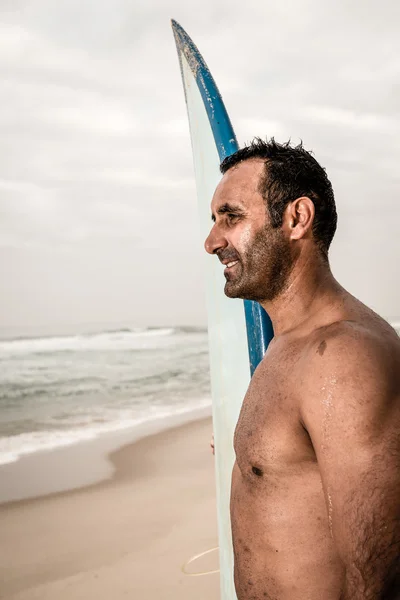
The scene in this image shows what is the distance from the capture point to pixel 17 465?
6.72m

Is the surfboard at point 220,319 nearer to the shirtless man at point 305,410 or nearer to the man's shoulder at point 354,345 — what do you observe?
the shirtless man at point 305,410

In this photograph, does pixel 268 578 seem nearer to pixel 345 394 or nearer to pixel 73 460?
pixel 345 394

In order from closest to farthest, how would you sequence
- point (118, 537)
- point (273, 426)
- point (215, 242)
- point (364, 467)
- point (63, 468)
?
point (364, 467)
point (273, 426)
point (215, 242)
point (118, 537)
point (63, 468)

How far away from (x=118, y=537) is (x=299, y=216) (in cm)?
394

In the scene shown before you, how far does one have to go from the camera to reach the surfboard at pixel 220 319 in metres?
2.61

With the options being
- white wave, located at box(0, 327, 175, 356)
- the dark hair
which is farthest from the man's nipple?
white wave, located at box(0, 327, 175, 356)

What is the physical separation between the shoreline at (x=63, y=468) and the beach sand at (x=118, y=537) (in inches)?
4.7

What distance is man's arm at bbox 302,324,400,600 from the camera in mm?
1015

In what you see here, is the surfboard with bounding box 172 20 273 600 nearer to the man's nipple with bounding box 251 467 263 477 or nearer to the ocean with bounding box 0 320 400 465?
the man's nipple with bounding box 251 467 263 477

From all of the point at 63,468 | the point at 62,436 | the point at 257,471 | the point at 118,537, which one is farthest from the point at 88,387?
the point at 257,471

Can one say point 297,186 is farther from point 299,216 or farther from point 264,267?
point 264,267

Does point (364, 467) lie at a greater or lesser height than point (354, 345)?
lesser

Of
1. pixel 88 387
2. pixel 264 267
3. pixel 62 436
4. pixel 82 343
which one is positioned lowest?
pixel 82 343

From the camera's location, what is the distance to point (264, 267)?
1638 millimetres
